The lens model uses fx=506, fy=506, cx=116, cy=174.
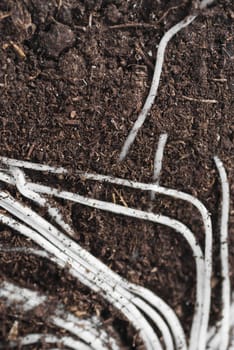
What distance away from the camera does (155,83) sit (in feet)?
4.45

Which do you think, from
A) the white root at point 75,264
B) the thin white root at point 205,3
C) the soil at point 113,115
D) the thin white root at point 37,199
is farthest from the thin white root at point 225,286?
the thin white root at point 205,3

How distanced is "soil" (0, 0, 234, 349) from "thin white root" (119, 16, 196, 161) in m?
0.01

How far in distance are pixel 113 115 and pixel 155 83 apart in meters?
0.14

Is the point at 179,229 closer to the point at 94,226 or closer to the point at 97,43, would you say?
the point at 94,226

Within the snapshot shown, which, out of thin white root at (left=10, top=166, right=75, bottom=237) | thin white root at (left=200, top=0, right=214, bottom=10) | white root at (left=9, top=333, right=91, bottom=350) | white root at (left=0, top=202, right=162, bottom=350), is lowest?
white root at (left=9, top=333, right=91, bottom=350)

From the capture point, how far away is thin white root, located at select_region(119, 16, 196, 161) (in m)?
1.35

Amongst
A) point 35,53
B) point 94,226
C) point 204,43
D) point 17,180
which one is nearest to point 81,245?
point 94,226

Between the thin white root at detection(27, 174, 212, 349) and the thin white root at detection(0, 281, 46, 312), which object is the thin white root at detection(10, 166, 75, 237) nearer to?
the thin white root at detection(27, 174, 212, 349)

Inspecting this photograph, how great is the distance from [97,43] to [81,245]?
0.54m

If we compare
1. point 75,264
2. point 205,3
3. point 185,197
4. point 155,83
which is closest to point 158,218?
point 185,197

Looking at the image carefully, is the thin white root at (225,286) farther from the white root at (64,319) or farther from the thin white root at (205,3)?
the thin white root at (205,3)

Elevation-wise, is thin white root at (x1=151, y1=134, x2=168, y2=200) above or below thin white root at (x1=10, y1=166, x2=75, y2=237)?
above

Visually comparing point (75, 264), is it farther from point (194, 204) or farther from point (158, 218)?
point (194, 204)

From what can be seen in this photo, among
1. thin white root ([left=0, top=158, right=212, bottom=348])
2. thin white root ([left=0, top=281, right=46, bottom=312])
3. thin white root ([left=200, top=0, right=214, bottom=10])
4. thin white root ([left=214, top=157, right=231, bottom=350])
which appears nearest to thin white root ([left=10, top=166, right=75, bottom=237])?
thin white root ([left=0, top=158, right=212, bottom=348])
